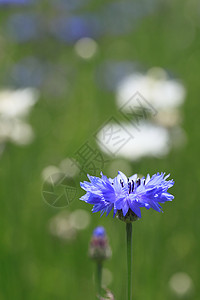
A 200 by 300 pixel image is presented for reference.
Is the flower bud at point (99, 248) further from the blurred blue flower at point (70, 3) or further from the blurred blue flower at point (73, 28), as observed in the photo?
the blurred blue flower at point (70, 3)

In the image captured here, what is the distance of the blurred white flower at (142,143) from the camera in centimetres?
168

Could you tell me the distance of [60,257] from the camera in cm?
177

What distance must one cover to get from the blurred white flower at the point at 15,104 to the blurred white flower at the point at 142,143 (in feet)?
0.86

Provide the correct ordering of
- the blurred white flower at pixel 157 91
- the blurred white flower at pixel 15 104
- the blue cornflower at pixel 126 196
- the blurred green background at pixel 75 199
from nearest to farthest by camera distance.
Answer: the blue cornflower at pixel 126 196, the blurred green background at pixel 75 199, the blurred white flower at pixel 15 104, the blurred white flower at pixel 157 91

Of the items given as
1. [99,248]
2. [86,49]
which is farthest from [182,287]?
[86,49]

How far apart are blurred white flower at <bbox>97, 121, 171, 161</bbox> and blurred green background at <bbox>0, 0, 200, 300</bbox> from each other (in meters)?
0.03

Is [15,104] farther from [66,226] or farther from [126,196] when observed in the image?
[126,196]

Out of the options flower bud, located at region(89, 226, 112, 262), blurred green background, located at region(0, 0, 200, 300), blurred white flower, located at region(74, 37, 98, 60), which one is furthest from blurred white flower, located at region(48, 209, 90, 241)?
blurred white flower, located at region(74, 37, 98, 60)

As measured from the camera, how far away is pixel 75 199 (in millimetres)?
2020

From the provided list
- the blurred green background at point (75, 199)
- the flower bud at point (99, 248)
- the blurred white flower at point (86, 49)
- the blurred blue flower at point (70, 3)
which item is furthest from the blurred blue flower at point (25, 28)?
the flower bud at point (99, 248)

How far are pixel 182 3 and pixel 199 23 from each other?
61cm

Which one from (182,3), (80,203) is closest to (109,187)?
(80,203)

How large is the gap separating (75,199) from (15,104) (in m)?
0.37

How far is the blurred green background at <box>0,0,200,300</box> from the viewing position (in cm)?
164
